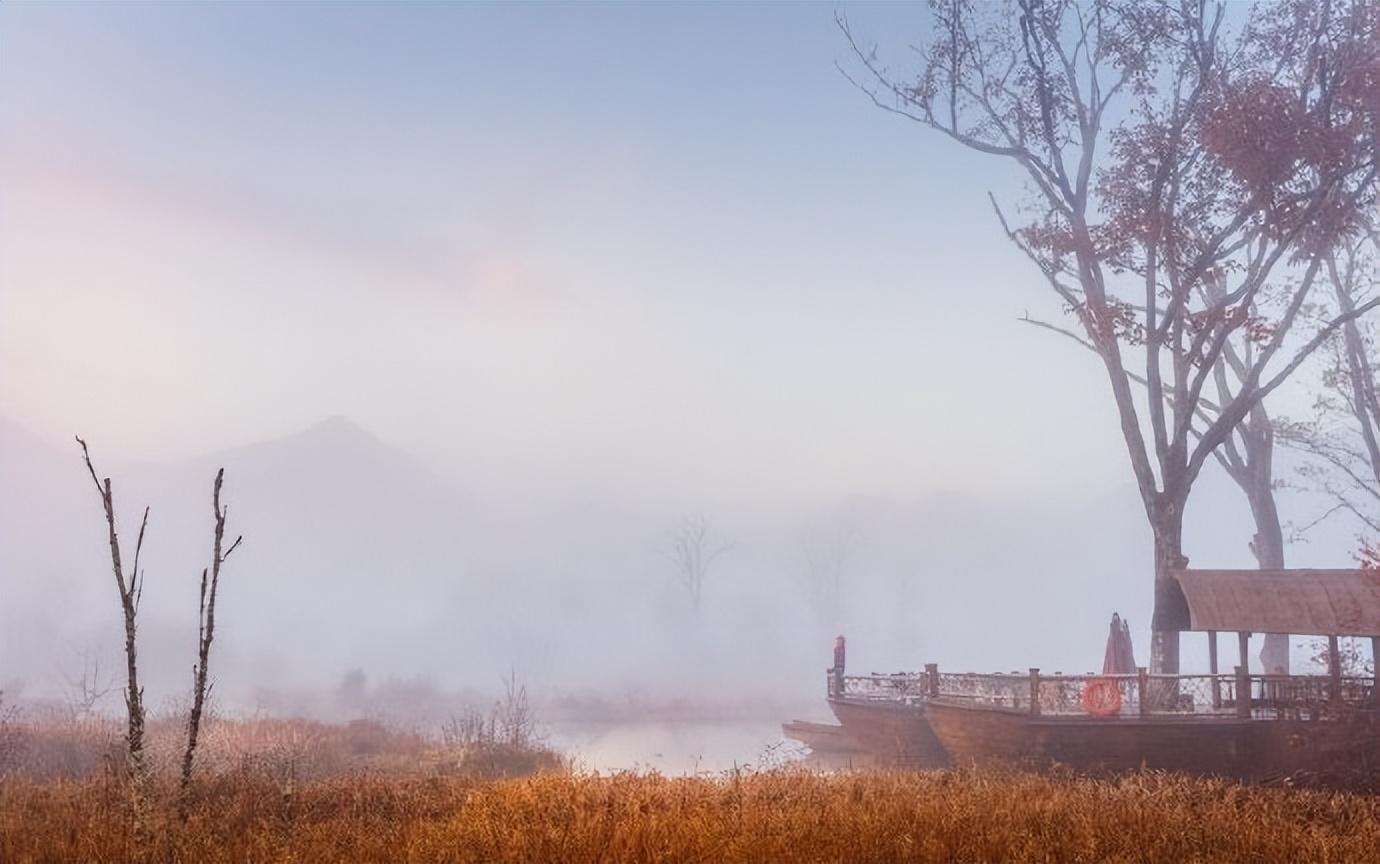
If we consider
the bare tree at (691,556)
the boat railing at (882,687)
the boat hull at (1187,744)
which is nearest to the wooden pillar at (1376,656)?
the boat hull at (1187,744)

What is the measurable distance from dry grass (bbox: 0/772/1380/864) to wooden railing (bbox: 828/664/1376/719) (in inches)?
128

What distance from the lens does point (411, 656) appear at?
9250cm

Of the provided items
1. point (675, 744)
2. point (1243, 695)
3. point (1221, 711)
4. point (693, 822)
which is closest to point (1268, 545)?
point (1221, 711)

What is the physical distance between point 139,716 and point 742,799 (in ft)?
21.6

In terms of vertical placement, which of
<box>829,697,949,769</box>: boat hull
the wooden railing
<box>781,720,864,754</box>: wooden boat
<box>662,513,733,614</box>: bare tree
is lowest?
<box>781,720,864,754</box>: wooden boat

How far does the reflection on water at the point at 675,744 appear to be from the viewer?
2675 centimetres

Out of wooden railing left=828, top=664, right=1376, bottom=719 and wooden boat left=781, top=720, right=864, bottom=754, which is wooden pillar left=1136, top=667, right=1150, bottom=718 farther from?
wooden boat left=781, top=720, right=864, bottom=754

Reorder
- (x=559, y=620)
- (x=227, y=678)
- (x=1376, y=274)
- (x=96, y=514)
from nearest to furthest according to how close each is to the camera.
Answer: (x=1376, y=274)
(x=227, y=678)
(x=559, y=620)
(x=96, y=514)

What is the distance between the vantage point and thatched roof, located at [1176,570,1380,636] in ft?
58.3

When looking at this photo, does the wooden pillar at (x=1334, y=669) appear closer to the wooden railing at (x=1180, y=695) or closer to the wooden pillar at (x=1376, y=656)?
the wooden railing at (x=1180, y=695)

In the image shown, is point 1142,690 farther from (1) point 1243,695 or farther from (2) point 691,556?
(2) point 691,556

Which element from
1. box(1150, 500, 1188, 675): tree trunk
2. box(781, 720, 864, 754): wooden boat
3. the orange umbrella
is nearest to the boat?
box(1150, 500, 1188, 675): tree trunk

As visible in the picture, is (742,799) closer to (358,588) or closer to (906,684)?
(906,684)

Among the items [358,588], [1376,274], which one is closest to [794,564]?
[358,588]
